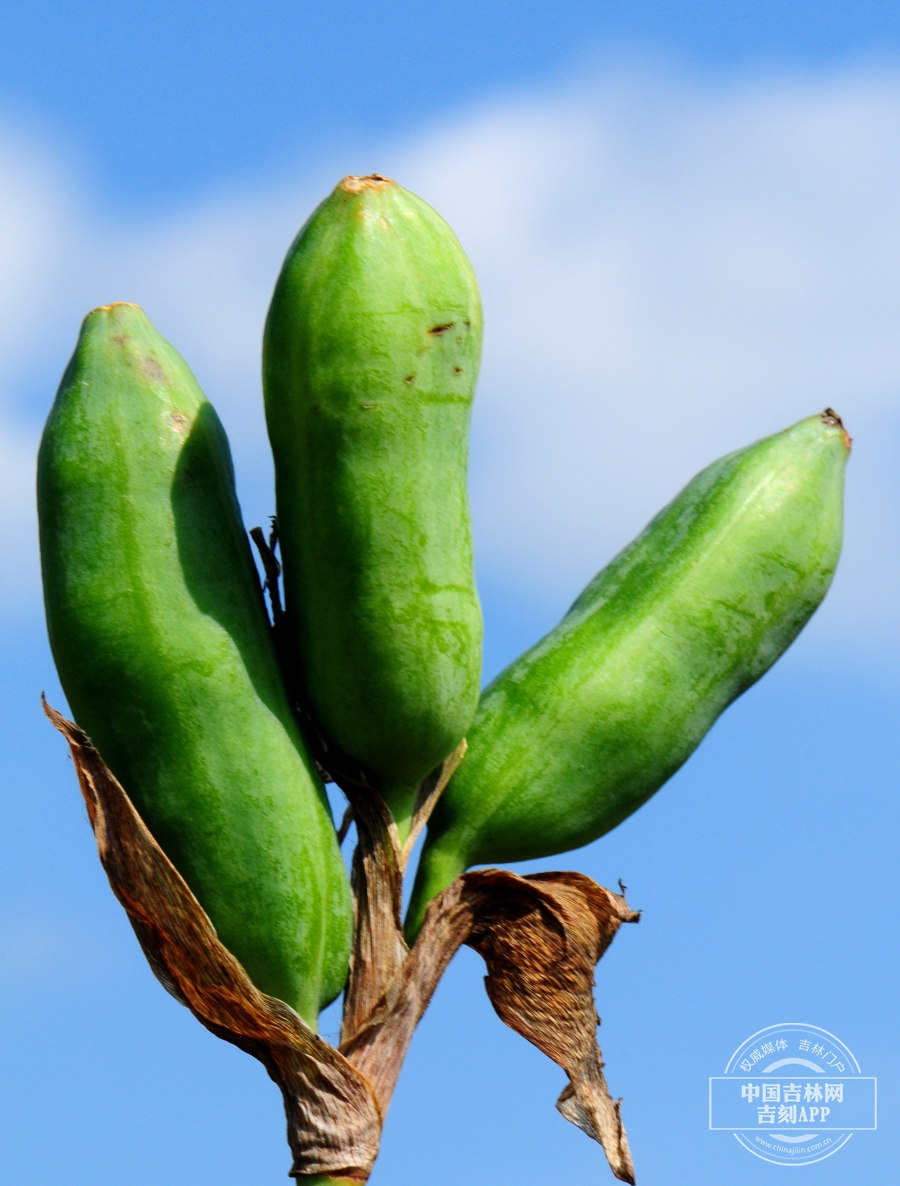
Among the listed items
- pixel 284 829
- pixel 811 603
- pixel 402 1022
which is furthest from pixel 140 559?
pixel 811 603

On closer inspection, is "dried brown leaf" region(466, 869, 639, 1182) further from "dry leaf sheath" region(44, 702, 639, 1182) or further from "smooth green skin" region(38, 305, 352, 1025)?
"smooth green skin" region(38, 305, 352, 1025)

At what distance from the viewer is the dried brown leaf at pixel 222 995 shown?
11.5 ft

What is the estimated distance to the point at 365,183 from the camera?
3758 mm

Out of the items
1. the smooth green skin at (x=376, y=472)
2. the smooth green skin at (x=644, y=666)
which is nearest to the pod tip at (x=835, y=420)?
the smooth green skin at (x=644, y=666)

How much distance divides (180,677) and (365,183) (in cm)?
129

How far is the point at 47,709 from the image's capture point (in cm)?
367

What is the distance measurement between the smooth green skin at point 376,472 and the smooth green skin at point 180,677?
0.19m

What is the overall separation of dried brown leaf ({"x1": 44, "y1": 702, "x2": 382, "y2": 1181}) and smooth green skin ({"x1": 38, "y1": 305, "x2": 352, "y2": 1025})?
70 mm

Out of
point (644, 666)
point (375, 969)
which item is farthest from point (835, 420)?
point (375, 969)

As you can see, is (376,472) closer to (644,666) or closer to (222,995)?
(644,666)

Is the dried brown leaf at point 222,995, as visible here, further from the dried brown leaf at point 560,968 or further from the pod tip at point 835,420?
the pod tip at point 835,420

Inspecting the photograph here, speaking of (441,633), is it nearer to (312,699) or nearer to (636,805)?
(312,699)

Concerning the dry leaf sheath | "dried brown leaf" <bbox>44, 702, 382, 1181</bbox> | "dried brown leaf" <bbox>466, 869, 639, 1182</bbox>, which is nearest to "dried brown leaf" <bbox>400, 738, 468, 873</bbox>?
the dry leaf sheath

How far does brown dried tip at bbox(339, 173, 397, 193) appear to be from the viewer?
3742 mm
